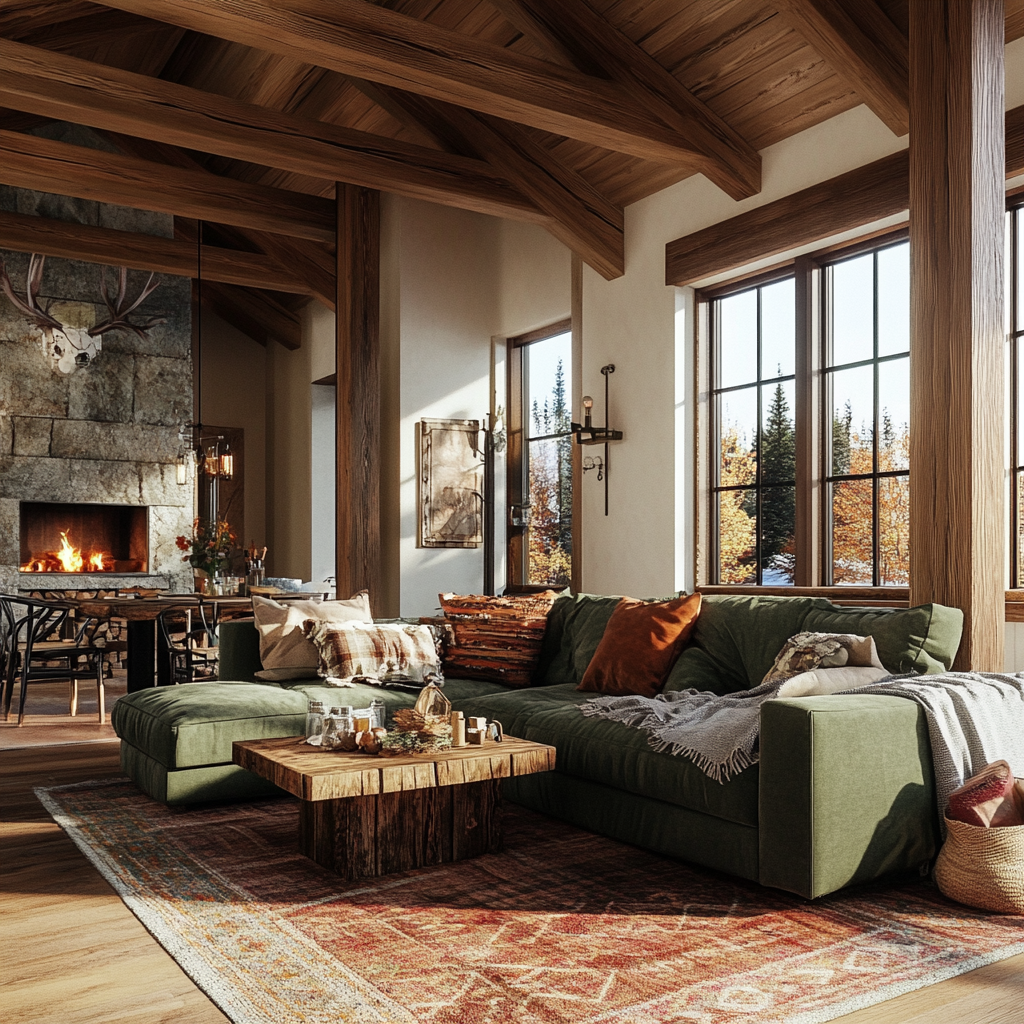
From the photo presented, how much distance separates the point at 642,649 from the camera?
412cm

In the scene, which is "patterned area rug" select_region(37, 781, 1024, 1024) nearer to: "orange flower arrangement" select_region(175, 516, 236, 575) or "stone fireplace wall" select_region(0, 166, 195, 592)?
"orange flower arrangement" select_region(175, 516, 236, 575)

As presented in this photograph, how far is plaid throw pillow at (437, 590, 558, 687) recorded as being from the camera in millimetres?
4695

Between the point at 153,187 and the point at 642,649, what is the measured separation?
500cm

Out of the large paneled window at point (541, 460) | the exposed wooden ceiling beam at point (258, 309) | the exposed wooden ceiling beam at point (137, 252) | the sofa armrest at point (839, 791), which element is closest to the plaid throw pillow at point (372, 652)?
the sofa armrest at point (839, 791)

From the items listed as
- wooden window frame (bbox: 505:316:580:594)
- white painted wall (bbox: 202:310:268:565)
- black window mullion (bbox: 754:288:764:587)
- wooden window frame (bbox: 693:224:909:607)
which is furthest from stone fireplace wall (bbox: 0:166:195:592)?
wooden window frame (bbox: 693:224:909:607)

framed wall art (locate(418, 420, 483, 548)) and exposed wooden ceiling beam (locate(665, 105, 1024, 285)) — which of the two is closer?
exposed wooden ceiling beam (locate(665, 105, 1024, 285))

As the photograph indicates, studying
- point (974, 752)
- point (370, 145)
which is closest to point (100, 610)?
point (370, 145)

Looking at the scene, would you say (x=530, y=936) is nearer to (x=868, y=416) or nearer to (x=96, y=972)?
(x=96, y=972)

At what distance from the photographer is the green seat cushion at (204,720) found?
3.73 meters

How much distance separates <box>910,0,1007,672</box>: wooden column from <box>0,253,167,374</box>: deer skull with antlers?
26.8ft

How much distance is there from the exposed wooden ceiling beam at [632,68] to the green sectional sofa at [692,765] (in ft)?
8.95

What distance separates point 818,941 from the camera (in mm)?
2576

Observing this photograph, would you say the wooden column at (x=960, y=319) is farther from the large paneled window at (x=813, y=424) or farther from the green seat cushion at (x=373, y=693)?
the green seat cushion at (x=373, y=693)

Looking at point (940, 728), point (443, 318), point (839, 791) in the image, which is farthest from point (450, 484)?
point (839, 791)
